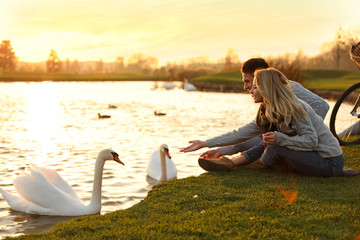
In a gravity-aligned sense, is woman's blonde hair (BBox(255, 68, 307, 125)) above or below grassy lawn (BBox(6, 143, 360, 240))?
above

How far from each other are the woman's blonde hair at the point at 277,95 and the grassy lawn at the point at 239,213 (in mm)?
1085

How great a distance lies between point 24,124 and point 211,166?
1456 cm

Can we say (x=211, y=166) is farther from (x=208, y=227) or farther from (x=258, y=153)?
(x=208, y=227)

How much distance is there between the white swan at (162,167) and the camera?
9.04 meters

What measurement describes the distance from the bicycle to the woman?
2.63 metres

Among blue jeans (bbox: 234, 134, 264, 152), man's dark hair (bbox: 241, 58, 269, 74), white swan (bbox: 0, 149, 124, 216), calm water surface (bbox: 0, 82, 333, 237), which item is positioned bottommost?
calm water surface (bbox: 0, 82, 333, 237)

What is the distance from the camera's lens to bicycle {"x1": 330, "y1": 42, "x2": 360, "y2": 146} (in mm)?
8758

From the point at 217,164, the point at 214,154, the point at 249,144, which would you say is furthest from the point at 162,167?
the point at 249,144

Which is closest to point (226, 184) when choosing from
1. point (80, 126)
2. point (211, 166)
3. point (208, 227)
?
point (211, 166)

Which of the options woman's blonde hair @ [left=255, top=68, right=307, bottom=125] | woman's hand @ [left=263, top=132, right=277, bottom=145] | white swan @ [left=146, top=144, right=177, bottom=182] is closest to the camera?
woman's blonde hair @ [left=255, top=68, right=307, bottom=125]

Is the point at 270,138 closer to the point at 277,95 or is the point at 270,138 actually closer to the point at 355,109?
the point at 277,95

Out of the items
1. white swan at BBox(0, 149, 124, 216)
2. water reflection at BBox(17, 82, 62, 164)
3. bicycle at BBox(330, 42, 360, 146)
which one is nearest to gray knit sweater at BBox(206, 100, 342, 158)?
bicycle at BBox(330, 42, 360, 146)

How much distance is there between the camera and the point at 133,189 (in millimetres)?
8445

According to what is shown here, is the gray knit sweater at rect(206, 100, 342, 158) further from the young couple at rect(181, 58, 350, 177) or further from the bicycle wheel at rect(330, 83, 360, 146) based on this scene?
the bicycle wheel at rect(330, 83, 360, 146)
